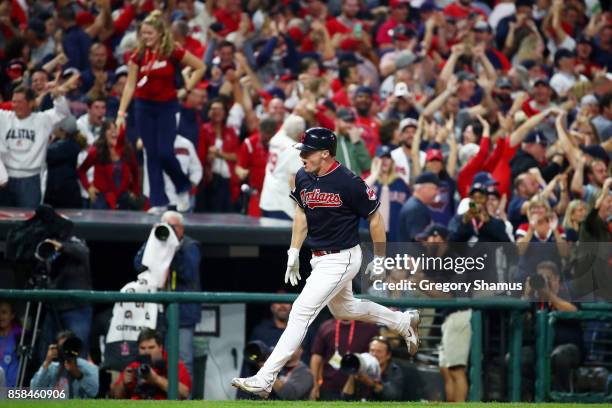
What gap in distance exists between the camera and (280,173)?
1404 cm

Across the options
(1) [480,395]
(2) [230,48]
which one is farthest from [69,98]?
(1) [480,395]

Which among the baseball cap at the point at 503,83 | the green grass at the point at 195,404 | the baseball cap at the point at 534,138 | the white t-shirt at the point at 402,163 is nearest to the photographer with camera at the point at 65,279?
the green grass at the point at 195,404

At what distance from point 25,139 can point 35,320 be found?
285 centimetres

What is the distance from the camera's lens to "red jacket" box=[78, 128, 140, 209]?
48.0 feet

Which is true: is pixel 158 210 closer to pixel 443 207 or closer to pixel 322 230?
pixel 443 207

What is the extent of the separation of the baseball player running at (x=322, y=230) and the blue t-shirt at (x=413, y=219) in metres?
3.69

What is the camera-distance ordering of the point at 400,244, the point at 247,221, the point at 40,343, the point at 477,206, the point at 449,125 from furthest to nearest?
the point at 449,125 < the point at 247,221 < the point at 477,206 < the point at 40,343 < the point at 400,244

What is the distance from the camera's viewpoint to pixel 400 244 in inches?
414

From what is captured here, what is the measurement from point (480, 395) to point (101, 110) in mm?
5537

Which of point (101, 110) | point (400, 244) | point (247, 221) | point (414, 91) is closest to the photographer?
point (400, 244)

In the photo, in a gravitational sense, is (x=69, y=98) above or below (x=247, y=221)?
above

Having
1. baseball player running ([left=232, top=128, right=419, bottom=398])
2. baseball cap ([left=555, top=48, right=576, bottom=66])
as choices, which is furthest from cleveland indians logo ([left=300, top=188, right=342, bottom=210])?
baseball cap ([left=555, top=48, right=576, bottom=66])

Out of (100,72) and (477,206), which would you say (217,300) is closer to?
(477,206)

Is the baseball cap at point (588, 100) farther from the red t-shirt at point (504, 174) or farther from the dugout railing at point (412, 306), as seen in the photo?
the dugout railing at point (412, 306)
